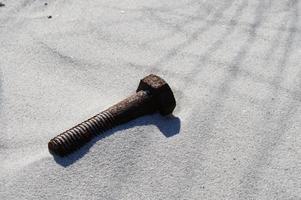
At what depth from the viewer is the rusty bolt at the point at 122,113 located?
105 inches

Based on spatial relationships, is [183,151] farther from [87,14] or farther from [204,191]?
[87,14]

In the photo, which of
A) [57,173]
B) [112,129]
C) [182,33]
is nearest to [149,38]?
[182,33]

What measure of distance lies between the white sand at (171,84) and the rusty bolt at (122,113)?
0.06m

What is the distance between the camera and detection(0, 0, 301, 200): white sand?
2.63 meters

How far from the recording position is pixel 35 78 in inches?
135

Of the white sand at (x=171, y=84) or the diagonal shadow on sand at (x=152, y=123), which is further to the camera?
the diagonal shadow on sand at (x=152, y=123)

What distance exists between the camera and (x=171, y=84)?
Result: 11.3 ft

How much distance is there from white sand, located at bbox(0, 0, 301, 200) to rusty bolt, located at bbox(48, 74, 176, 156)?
6cm

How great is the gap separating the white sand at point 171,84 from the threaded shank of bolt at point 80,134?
0.19 feet

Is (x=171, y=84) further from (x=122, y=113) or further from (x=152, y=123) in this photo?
(x=122, y=113)

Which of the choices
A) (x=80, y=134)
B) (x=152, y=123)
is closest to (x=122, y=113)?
(x=152, y=123)

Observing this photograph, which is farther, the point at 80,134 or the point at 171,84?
the point at 171,84

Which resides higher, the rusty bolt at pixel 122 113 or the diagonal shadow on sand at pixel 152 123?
the rusty bolt at pixel 122 113

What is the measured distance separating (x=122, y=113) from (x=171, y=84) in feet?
2.25
